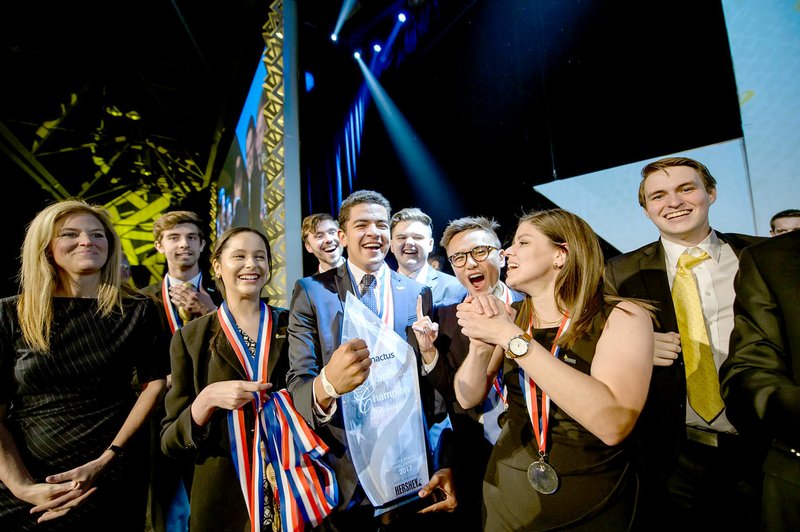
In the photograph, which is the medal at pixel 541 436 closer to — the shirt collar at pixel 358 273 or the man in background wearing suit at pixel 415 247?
the shirt collar at pixel 358 273

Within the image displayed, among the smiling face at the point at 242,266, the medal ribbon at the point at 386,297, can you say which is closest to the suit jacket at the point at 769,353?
the medal ribbon at the point at 386,297

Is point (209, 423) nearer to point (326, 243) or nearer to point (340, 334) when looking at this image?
point (340, 334)

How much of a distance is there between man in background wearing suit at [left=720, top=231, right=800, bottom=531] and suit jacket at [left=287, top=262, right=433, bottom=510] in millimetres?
1182

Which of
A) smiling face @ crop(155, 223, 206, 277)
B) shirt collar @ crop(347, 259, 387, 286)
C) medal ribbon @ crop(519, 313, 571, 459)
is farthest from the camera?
smiling face @ crop(155, 223, 206, 277)

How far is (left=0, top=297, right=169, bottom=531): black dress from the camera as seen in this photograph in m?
1.72

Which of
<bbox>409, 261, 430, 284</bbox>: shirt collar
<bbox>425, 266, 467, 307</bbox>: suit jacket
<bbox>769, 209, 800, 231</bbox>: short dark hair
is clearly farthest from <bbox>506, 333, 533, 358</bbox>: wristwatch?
<bbox>769, 209, 800, 231</bbox>: short dark hair

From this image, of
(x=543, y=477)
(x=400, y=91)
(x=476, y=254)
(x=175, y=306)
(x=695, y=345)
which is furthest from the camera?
(x=400, y=91)

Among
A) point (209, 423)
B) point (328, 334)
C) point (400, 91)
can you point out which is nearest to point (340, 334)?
point (328, 334)

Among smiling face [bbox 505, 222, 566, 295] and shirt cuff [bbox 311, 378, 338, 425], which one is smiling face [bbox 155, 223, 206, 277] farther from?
smiling face [bbox 505, 222, 566, 295]

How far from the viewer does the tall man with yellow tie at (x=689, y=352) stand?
1593 mm

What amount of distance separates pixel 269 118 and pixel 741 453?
512 centimetres

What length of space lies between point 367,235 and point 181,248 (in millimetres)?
1680

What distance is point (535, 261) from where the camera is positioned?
4.97 feet

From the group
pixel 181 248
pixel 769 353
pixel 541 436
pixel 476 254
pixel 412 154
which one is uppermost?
pixel 412 154
